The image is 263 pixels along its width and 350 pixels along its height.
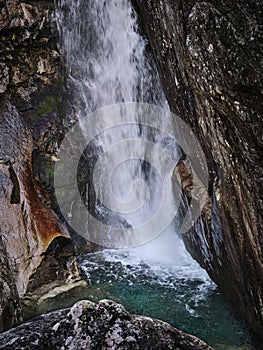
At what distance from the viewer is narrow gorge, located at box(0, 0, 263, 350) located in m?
3.84

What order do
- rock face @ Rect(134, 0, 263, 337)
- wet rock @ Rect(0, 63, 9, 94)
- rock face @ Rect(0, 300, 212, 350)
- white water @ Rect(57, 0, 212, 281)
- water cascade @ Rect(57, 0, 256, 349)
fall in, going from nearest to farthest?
rock face @ Rect(0, 300, 212, 350)
rock face @ Rect(134, 0, 263, 337)
water cascade @ Rect(57, 0, 256, 349)
wet rock @ Rect(0, 63, 9, 94)
white water @ Rect(57, 0, 212, 281)

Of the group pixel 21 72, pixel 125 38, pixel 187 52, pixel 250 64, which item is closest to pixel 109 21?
pixel 125 38

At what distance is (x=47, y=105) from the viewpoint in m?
8.70

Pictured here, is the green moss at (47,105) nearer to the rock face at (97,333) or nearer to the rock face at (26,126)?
the rock face at (26,126)

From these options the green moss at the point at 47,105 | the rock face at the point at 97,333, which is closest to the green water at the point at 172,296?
the green moss at the point at 47,105

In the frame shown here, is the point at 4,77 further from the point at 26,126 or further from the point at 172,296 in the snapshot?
the point at 172,296

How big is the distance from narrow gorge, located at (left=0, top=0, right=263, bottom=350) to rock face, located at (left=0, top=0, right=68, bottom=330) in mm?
22

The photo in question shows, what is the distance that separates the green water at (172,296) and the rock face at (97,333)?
3.53 meters

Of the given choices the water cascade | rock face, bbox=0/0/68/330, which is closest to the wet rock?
rock face, bbox=0/0/68/330

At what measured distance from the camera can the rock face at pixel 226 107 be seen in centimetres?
377

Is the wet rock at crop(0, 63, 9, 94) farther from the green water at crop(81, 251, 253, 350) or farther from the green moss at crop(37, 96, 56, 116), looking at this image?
the green water at crop(81, 251, 253, 350)

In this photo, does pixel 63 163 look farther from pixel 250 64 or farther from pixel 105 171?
pixel 250 64

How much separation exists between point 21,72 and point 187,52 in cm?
496

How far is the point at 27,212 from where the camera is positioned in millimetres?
7547
